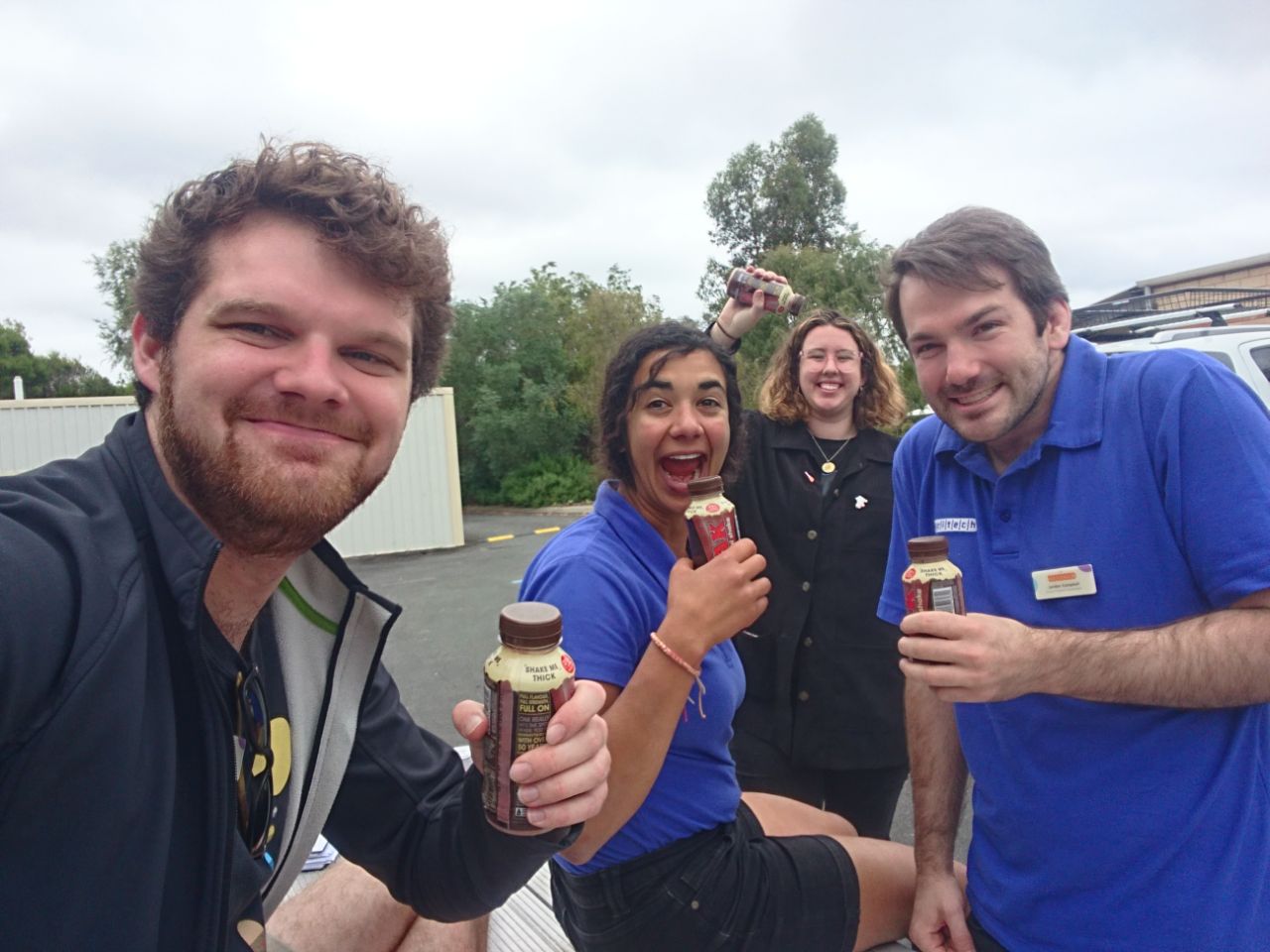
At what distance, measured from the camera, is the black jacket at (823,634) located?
278 centimetres

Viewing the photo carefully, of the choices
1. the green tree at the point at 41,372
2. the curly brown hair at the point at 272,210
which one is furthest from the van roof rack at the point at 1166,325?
the green tree at the point at 41,372

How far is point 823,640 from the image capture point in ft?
9.31

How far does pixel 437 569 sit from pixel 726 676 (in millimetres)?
11005

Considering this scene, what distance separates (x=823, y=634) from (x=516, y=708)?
184cm

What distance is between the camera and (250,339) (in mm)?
1369

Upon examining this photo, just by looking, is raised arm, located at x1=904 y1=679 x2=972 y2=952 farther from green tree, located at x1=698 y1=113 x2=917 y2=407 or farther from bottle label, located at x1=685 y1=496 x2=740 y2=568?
green tree, located at x1=698 y1=113 x2=917 y2=407

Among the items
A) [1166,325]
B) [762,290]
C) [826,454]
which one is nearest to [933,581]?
[826,454]

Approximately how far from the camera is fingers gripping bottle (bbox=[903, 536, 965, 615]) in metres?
1.56

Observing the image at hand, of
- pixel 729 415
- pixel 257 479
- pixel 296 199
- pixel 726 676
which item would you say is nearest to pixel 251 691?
pixel 257 479

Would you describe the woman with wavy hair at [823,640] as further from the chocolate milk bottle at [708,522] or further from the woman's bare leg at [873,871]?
the chocolate milk bottle at [708,522]

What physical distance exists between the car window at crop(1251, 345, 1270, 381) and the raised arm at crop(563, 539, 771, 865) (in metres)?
5.80

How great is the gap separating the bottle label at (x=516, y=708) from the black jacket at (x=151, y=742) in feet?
0.61

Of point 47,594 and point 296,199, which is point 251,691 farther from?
point 296,199

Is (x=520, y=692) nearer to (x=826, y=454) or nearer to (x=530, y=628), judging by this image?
(x=530, y=628)
